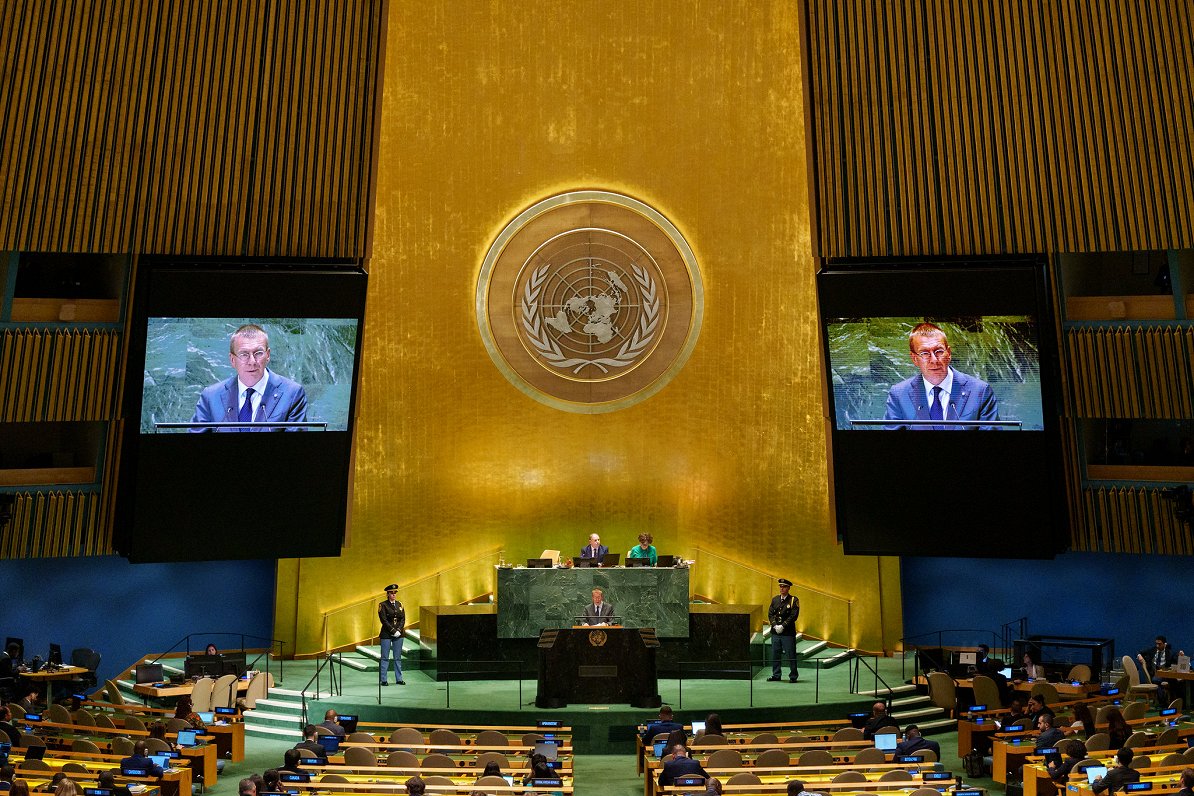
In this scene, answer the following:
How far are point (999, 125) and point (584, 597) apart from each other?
7.86 m

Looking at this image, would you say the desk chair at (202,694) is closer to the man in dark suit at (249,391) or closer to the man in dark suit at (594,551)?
the man in dark suit at (249,391)

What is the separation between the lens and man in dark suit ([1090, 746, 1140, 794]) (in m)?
10.2

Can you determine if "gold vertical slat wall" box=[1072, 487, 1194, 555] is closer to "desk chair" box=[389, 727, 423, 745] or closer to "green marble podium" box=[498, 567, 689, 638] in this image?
"green marble podium" box=[498, 567, 689, 638]

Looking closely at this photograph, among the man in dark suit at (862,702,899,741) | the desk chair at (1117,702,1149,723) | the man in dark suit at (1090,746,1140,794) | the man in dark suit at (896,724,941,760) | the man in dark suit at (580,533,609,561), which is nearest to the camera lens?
the man in dark suit at (1090,746,1140,794)

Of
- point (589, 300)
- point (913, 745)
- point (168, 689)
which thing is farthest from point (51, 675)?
point (913, 745)

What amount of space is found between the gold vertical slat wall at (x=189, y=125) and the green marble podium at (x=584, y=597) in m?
4.83

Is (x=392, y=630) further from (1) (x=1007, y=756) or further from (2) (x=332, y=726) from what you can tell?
(1) (x=1007, y=756)

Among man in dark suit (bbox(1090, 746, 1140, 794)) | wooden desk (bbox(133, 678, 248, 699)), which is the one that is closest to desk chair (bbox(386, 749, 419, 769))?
wooden desk (bbox(133, 678, 248, 699))

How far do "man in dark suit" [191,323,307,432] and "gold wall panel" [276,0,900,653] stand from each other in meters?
2.71

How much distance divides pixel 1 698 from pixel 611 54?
38.1 ft

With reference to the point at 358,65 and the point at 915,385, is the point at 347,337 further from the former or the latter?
the point at 915,385

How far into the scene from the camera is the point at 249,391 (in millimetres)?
16547

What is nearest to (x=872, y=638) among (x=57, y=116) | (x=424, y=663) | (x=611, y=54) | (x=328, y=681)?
(x=424, y=663)

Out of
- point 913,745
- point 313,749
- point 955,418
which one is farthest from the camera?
point 955,418
